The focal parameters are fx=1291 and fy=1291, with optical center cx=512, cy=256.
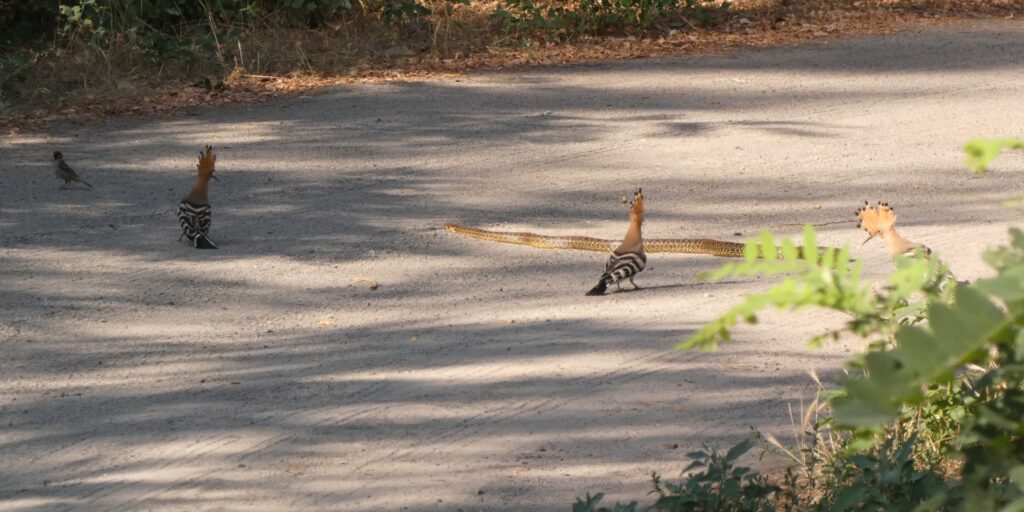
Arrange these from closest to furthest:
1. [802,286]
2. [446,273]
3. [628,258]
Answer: [802,286] → [628,258] → [446,273]

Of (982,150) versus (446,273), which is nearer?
(982,150)

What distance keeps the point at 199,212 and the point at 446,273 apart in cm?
189

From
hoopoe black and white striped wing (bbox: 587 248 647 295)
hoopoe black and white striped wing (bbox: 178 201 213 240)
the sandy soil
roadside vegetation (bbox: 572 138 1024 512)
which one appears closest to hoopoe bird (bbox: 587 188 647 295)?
hoopoe black and white striped wing (bbox: 587 248 647 295)

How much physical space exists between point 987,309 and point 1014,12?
18767 millimetres

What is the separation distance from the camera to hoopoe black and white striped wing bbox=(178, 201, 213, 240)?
937 centimetres

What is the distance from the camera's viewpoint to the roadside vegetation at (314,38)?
1391cm

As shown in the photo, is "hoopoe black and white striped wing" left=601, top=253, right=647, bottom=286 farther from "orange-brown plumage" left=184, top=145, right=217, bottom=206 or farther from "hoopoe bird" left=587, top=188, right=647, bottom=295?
"orange-brown plumage" left=184, top=145, right=217, bottom=206

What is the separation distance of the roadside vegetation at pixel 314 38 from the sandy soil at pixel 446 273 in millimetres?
753

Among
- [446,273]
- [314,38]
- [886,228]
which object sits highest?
[314,38]

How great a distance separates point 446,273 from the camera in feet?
29.7

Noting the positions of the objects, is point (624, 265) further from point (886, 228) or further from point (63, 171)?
point (63, 171)

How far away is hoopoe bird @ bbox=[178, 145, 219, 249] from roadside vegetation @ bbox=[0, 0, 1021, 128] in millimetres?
4225

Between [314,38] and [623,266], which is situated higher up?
[314,38]

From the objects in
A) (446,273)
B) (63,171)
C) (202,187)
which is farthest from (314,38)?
(446,273)
